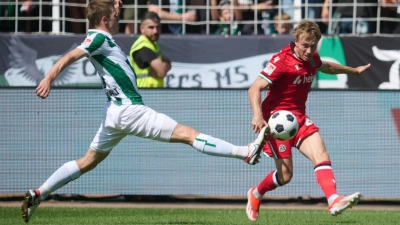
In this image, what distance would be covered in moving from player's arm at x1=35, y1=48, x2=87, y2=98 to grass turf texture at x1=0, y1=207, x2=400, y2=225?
207 centimetres

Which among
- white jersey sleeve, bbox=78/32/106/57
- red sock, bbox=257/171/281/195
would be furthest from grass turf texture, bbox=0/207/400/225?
white jersey sleeve, bbox=78/32/106/57

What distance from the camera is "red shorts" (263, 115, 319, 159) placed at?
8847 mm

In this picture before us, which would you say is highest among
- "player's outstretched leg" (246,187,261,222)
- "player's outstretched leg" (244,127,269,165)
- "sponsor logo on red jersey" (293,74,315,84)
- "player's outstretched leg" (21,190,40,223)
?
"sponsor logo on red jersey" (293,74,315,84)

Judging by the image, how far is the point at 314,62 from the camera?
9.08m

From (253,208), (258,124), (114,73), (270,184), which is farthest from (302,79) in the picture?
(114,73)

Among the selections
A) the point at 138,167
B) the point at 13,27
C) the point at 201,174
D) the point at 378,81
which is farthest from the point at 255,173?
the point at 13,27

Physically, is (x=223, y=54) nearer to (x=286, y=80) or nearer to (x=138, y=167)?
(x=138, y=167)

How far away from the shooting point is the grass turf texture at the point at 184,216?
9344 mm

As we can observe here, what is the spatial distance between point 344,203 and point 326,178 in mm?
622

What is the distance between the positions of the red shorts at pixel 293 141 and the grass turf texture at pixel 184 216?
808mm

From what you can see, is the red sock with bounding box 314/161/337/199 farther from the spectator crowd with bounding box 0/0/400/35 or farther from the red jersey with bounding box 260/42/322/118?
the spectator crowd with bounding box 0/0/400/35

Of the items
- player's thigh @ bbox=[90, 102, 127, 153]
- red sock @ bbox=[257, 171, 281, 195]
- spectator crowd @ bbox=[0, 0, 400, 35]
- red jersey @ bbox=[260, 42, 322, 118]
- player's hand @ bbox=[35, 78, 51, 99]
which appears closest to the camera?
player's hand @ bbox=[35, 78, 51, 99]

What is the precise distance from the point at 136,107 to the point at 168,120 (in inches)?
13.8

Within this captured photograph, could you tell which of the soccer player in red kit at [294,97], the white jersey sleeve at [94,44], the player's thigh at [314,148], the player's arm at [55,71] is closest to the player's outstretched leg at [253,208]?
the soccer player in red kit at [294,97]
